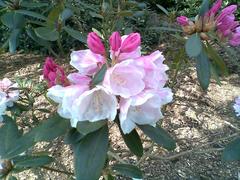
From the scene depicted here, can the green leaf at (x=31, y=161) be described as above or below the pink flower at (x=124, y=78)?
below

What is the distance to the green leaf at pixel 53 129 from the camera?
1088 millimetres

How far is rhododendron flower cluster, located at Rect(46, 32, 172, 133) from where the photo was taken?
92 centimetres

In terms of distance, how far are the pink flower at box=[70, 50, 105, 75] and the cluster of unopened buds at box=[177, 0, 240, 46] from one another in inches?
17.6

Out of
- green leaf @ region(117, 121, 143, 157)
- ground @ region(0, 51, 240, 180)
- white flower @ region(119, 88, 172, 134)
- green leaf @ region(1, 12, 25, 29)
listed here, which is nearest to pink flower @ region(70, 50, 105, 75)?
white flower @ region(119, 88, 172, 134)

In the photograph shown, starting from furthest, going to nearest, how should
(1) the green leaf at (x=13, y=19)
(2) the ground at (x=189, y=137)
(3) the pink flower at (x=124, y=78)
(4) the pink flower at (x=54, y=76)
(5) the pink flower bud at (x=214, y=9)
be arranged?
(2) the ground at (x=189, y=137) < (1) the green leaf at (x=13, y=19) < (5) the pink flower bud at (x=214, y=9) < (4) the pink flower at (x=54, y=76) < (3) the pink flower at (x=124, y=78)

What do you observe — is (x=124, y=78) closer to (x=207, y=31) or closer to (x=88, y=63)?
(x=88, y=63)

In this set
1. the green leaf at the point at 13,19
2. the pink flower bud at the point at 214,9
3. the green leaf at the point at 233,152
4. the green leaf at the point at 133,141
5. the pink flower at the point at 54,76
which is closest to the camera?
the pink flower at the point at 54,76

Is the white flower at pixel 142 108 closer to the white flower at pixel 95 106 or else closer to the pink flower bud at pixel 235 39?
the white flower at pixel 95 106

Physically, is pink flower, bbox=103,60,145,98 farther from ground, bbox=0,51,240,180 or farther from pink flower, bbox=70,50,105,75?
ground, bbox=0,51,240,180

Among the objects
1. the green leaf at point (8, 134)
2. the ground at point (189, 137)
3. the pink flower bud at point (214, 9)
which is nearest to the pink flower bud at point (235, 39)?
the pink flower bud at point (214, 9)

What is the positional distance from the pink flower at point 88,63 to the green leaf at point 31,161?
46cm

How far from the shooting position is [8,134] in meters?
1.39

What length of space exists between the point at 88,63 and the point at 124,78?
11cm

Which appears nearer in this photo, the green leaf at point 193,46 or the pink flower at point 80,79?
the pink flower at point 80,79
